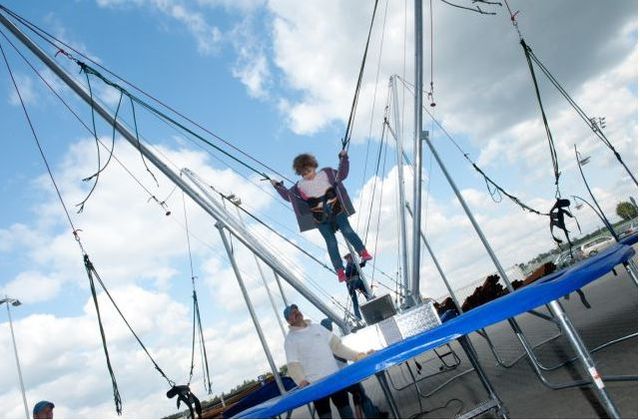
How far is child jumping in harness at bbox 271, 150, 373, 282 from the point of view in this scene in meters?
5.41

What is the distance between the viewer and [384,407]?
6.20 m

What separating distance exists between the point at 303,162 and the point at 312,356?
262cm

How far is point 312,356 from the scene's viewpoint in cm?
381

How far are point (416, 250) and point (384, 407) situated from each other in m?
2.78

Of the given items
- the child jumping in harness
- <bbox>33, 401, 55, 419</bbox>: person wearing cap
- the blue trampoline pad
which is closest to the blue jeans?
the child jumping in harness

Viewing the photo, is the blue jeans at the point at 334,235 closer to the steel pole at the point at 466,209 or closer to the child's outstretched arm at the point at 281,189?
the child's outstretched arm at the point at 281,189

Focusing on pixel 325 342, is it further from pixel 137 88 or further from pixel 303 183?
pixel 137 88

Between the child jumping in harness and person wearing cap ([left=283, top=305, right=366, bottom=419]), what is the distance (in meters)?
1.54

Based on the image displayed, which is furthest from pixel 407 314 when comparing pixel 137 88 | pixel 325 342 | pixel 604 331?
pixel 137 88

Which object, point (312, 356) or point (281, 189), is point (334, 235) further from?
point (312, 356)

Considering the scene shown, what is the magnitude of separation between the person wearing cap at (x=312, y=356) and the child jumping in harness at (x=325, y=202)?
1540mm

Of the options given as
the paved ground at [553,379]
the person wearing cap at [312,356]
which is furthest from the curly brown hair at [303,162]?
the paved ground at [553,379]

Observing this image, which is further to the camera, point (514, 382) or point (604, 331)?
point (604, 331)

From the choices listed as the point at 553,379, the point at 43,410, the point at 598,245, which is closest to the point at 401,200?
the point at 553,379
